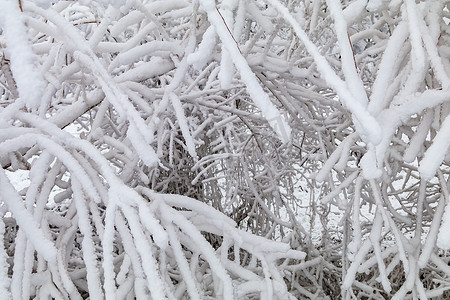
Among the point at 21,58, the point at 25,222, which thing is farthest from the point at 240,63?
the point at 25,222

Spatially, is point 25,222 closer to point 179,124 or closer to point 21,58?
point 21,58

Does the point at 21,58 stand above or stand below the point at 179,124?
below

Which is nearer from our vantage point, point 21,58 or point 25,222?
point 21,58

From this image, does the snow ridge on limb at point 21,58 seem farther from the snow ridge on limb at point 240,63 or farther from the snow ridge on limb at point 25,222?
the snow ridge on limb at point 25,222

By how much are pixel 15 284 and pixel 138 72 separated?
0.71 m

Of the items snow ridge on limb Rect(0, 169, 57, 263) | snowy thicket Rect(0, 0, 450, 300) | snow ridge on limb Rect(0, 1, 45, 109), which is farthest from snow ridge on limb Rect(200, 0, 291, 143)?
snow ridge on limb Rect(0, 169, 57, 263)

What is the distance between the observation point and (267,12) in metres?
1.29

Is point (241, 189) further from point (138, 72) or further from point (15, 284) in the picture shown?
point (15, 284)

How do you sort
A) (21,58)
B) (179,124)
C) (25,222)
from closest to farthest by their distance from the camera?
(21,58)
(25,222)
(179,124)

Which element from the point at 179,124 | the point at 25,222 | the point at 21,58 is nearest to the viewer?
the point at 21,58

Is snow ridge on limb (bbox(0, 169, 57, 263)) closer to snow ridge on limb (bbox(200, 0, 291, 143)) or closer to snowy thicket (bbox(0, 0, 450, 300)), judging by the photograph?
snowy thicket (bbox(0, 0, 450, 300))

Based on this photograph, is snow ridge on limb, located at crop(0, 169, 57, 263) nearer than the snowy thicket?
No

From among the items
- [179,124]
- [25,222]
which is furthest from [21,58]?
[179,124]

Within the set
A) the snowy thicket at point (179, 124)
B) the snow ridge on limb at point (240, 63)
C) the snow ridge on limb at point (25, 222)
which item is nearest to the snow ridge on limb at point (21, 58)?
the snowy thicket at point (179, 124)
